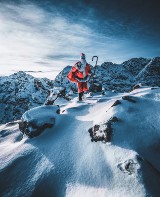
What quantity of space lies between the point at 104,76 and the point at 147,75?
46.9 ft

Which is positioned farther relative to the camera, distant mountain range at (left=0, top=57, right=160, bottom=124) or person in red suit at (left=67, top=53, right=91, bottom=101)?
distant mountain range at (left=0, top=57, right=160, bottom=124)

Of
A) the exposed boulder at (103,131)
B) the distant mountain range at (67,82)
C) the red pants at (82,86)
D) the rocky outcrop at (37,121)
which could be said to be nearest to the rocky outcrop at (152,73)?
the distant mountain range at (67,82)

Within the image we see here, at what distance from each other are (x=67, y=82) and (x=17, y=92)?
28.8 meters

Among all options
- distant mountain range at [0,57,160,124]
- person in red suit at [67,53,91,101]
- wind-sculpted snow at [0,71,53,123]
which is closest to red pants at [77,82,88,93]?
person in red suit at [67,53,91,101]

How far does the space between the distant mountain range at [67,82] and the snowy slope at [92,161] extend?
121ft

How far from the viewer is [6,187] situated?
9.25 ft

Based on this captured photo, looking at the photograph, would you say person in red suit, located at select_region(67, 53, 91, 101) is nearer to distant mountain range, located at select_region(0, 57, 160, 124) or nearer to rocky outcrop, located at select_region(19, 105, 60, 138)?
rocky outcrop, located at select_region(19, 105, 60, 138)

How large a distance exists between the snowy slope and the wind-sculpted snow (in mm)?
35872

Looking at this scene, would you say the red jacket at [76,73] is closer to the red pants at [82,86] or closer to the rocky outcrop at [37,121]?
the red pants at [82,86]

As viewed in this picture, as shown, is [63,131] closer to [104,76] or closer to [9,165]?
[9,165]

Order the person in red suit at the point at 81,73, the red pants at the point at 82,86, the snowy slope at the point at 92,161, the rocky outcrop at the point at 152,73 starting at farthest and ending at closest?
the rocky outcrop at the point at 152,73
the red pants at the point at 82,86
the person in red suit at the point at 81,73
the snowy slope at the point at 92,161

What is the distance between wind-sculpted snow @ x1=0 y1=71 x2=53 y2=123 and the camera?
149ft

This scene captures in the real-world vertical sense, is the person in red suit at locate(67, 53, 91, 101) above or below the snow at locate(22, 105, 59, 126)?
above

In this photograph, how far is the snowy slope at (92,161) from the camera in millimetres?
2445
